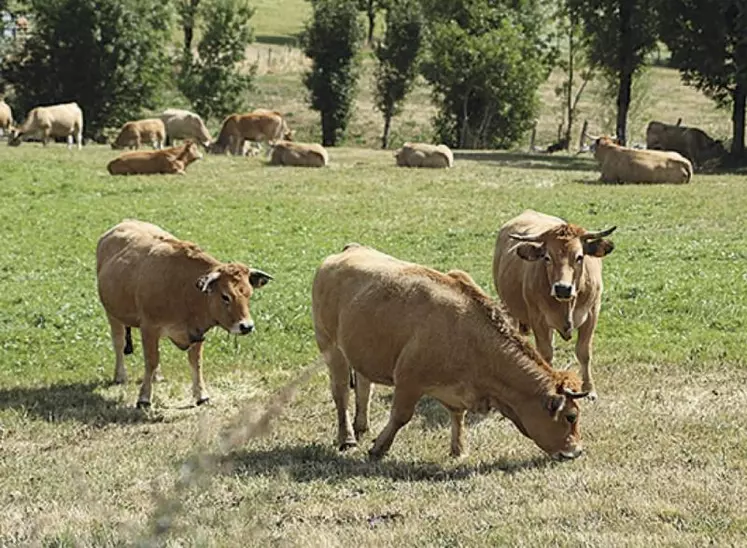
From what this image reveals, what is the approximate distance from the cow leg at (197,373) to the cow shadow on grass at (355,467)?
3.02 metres

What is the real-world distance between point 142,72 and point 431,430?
51229mm

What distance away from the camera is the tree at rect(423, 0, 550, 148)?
61.9 meters

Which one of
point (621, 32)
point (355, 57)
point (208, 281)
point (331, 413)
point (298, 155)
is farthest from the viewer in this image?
point (355, 57)

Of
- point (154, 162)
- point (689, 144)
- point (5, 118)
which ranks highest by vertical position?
point (689, 144)

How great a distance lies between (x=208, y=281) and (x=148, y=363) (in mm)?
1412

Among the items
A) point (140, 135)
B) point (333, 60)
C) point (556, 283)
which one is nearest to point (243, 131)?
point (140, 135)

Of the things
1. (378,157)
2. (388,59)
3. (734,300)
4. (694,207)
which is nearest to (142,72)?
(388,59)

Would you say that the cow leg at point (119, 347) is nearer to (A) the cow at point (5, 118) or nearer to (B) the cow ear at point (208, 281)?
(B) the cow ear at point (208, 281)

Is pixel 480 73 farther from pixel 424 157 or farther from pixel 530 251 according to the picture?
pixel 530 251

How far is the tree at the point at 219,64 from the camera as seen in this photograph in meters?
66.9

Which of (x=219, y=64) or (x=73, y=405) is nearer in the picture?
(x=73, y=405)

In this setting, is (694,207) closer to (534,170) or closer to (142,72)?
(534,170)

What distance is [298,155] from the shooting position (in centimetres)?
4056

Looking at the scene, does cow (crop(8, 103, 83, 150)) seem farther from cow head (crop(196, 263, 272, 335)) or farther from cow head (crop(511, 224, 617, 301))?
cow head (crop(511, 224, 617, 301))
